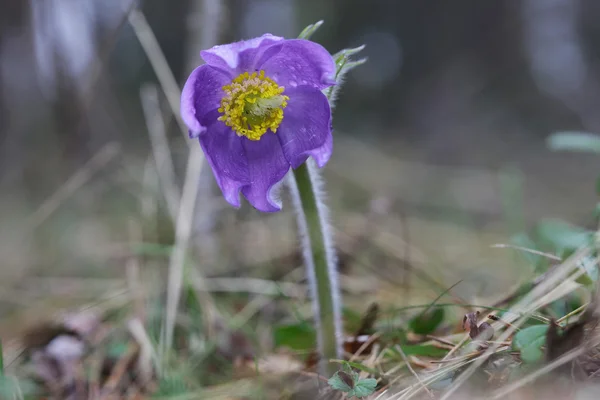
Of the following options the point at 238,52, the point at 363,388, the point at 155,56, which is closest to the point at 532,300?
the point at 363,388

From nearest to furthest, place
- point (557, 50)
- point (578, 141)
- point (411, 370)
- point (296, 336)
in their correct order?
point (411, 370) → point (578, 141) → point (296, 336) → point (557, 50)

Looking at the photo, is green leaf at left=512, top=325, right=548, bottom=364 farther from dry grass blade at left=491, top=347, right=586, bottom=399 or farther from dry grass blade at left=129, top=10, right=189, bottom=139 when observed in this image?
dry grass blade at left=129, top=10, right=189, bottom=139

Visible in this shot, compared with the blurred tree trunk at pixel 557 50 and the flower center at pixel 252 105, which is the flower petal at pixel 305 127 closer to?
the flower center at pixel 252 105

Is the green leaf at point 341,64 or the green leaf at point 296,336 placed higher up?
the green leaf at point 341,64

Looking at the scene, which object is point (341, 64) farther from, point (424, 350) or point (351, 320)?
point (351, 320)

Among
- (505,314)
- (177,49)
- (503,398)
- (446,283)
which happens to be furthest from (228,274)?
(177,49)

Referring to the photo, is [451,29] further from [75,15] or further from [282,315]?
[282,315]

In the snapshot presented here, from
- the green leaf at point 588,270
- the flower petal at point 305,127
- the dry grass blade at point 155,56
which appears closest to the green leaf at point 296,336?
the flower petal at point 305,127
